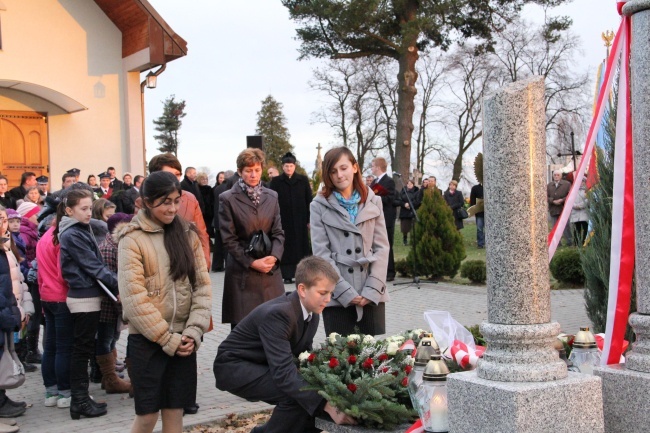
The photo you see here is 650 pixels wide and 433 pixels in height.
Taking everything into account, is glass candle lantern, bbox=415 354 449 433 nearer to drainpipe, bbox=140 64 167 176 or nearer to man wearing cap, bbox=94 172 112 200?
man wearing cap, bbox=94 172 112 200

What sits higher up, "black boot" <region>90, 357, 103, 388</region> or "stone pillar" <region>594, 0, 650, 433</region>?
"stone pillar" <region>594, 0, 650, 433</region>

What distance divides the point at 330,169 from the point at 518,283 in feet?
6.84

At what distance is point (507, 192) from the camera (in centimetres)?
366

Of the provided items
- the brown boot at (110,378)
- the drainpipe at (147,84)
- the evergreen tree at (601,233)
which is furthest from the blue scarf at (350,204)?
the drainpipe at (147,84)

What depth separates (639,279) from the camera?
4.08m

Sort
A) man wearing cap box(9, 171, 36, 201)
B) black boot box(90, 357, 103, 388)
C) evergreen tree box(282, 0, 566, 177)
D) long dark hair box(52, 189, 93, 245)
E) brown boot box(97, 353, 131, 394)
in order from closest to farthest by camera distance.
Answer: long dark hair box(52, 189, 93, 245)
brown boot box(97, 353, 131, 394)
black boot box(90, 357, 103, 388)
man wearing cap box(9, 171, 36, 201)
evergreen tree box(282, 0, 566, 177)

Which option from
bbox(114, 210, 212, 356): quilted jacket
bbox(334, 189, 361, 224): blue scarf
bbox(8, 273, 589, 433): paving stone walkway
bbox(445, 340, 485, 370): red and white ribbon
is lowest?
bbox(8, 273, 589, 433): paving stone walkway

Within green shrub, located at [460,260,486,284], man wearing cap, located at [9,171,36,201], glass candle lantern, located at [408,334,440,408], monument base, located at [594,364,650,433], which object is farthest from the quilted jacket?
green shrub, located at [460,260,486,284]

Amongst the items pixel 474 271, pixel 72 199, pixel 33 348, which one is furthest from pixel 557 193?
pixel 72 199

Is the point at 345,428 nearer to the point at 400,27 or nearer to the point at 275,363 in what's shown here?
the point at 275,363

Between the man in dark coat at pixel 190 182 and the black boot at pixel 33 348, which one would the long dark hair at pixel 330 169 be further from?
the man in dark coat at pixel 190 182

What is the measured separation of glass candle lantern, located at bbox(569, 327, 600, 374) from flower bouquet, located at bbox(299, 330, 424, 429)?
3.18 ft

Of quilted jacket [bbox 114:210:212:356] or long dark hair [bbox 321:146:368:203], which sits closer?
quilted jacket [bbox 114:210:212:356]

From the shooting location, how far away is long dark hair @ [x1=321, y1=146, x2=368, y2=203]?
5406mm
